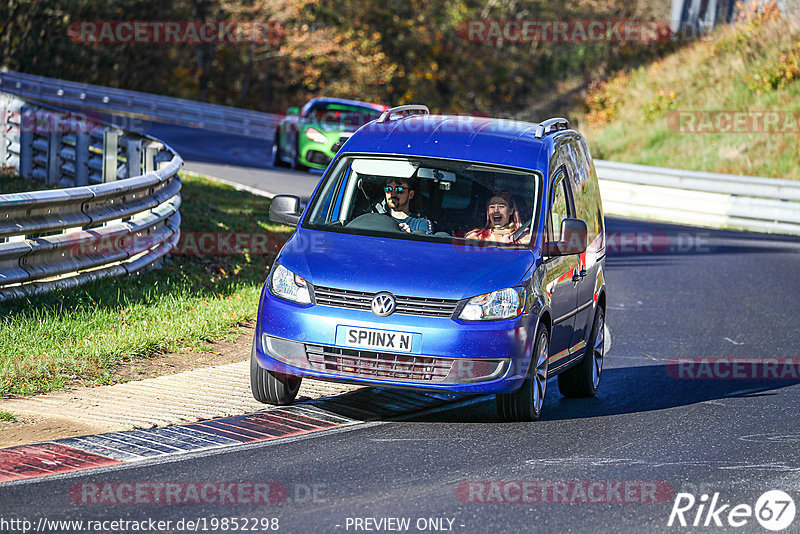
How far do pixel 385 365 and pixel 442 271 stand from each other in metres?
0.72

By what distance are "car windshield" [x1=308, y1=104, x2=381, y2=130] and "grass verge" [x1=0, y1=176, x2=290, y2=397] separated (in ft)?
40.1

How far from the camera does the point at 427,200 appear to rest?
9.02 metres

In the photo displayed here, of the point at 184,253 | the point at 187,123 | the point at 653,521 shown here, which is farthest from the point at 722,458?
the point at 187,123

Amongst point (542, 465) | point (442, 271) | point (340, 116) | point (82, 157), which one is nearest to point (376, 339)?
point (442, 271)

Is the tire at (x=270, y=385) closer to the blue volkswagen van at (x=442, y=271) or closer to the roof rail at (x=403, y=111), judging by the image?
the blue volkswagen van at (x=442, y=271)

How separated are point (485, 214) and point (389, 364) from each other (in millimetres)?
1689

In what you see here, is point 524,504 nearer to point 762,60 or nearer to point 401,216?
point 401,216

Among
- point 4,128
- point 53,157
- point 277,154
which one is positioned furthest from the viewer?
point 277,154

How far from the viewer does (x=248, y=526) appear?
5.70 metres

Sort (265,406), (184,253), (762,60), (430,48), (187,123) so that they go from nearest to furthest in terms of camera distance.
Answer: (265,406), (184,253), (762,60), (187,123), (430,48)

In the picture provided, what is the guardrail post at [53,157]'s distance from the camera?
18781mm

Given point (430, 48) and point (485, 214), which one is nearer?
point (485, 214)

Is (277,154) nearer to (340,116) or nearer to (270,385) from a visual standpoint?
(340,116)

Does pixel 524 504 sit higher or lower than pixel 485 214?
lower
